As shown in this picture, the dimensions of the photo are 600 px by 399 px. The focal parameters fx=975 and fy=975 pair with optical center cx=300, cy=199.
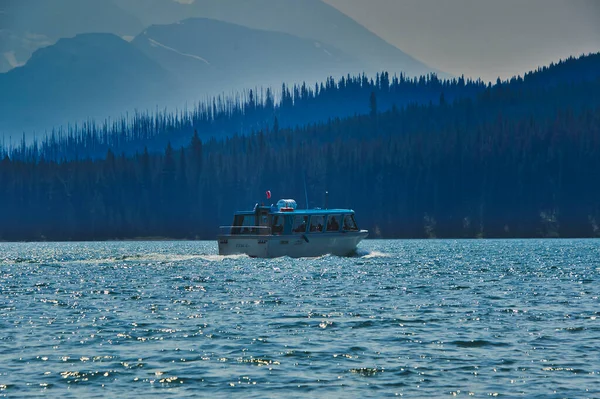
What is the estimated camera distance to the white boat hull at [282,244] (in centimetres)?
7481

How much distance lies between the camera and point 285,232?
75750mm

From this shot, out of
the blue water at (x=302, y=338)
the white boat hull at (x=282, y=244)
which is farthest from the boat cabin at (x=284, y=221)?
the blue water at (x=302, y=338)

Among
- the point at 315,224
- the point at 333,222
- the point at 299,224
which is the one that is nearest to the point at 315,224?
the point at 315,224

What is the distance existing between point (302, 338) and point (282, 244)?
141 feet

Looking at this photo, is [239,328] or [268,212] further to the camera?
[268,212]

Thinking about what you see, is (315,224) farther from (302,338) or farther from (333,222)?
(302,338)

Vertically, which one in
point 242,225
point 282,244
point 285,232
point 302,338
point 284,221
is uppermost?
point 284,221

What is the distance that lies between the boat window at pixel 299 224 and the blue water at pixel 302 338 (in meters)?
17.9

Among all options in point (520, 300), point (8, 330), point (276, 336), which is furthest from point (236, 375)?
point (520, 300)

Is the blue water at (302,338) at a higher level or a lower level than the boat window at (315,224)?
lower

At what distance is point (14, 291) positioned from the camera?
53.4 metres

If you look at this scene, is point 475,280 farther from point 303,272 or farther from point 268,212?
point 268,212

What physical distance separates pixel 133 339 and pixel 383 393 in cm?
1131

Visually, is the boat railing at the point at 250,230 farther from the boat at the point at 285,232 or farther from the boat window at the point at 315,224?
the boat window at the point at 315,224
